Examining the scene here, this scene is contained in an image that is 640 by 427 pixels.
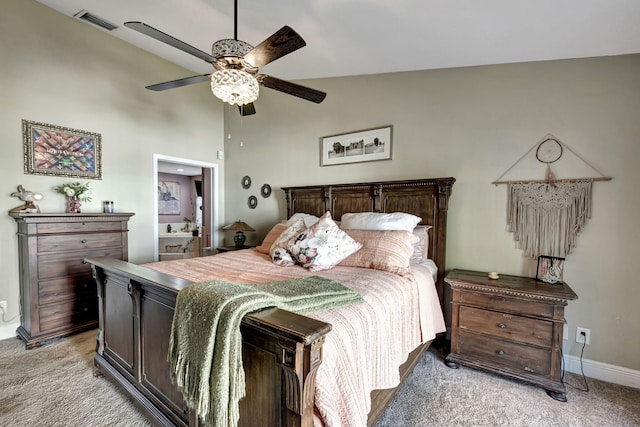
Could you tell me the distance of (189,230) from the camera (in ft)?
26.0

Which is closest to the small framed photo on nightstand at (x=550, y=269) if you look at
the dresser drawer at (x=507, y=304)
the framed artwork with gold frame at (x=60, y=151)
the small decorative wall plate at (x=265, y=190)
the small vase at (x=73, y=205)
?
the dresser drawer at (x=507, y=304)

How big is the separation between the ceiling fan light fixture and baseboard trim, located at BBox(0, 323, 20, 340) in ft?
10.4

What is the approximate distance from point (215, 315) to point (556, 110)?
9.33 feet

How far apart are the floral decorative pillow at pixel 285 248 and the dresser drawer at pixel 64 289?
2040mm

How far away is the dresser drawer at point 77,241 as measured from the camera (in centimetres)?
265

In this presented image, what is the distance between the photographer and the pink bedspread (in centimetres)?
105

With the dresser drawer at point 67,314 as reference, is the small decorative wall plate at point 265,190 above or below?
above

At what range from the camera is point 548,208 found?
2.27m

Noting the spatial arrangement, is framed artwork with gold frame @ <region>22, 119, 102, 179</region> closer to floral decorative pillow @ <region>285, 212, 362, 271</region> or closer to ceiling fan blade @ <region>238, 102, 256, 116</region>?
ceiling fan blade @ <region>238, 102, 256, 116</region>

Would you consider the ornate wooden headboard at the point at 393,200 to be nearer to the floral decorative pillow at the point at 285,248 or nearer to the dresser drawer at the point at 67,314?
the floral decorative pillow at the point at 285,248

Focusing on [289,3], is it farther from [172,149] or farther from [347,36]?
[172,149]

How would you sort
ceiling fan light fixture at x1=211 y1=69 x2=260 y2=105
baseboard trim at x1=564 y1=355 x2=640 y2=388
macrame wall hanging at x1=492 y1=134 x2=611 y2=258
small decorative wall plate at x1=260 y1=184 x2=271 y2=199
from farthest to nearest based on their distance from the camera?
small decorative wall plate at x1=260 y1=184 x2=271 y2=199
macrame wall hanging at x1=492 y1=134 x2=611 y2=258
baseboard trim at x1=564 y1=355 x2=640 y2=388
ceiling fan light fixture at x1=211 y1=69 x2=260 y2=105

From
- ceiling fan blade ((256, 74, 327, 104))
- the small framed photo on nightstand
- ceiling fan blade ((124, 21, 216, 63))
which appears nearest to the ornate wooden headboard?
the small framed photo on nightstand

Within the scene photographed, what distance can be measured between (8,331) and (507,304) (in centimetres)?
450
